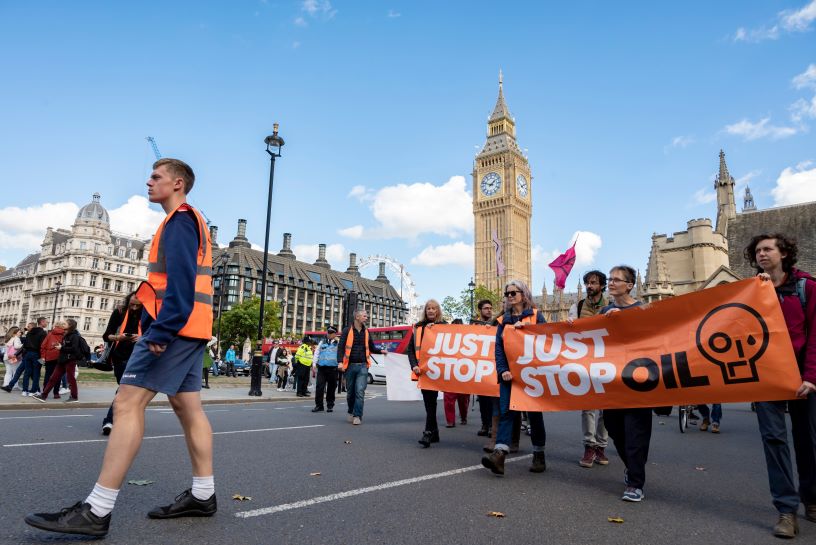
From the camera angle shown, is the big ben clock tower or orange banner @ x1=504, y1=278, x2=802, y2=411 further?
the big ben clock tower

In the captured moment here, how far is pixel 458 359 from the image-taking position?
27.9 feet

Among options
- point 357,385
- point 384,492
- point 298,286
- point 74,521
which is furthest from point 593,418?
point 298,286

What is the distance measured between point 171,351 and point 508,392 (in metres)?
3.86

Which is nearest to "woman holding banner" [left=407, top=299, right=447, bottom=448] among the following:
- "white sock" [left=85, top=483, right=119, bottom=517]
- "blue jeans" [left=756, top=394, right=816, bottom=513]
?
"blue jeans" [left=756, top=394, right=816, bottom=513]

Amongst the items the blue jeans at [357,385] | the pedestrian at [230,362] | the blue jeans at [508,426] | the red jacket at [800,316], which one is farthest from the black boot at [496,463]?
the pedestrian at [230,362]

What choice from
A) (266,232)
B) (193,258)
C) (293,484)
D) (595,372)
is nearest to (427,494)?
(293,484)

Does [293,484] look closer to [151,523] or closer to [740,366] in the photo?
[151,523]

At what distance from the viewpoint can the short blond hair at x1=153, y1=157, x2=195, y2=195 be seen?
12.4 ft

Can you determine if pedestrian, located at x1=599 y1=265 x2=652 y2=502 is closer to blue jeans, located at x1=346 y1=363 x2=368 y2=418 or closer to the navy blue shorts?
the navy blue shorts

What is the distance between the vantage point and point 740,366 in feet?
15.3

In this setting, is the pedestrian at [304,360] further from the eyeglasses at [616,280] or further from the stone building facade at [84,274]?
the stone building facade at [84,274]

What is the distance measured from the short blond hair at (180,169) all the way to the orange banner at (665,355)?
4000mm

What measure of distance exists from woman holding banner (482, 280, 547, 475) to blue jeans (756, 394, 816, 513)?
218 cm

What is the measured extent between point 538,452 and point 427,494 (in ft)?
6.20
